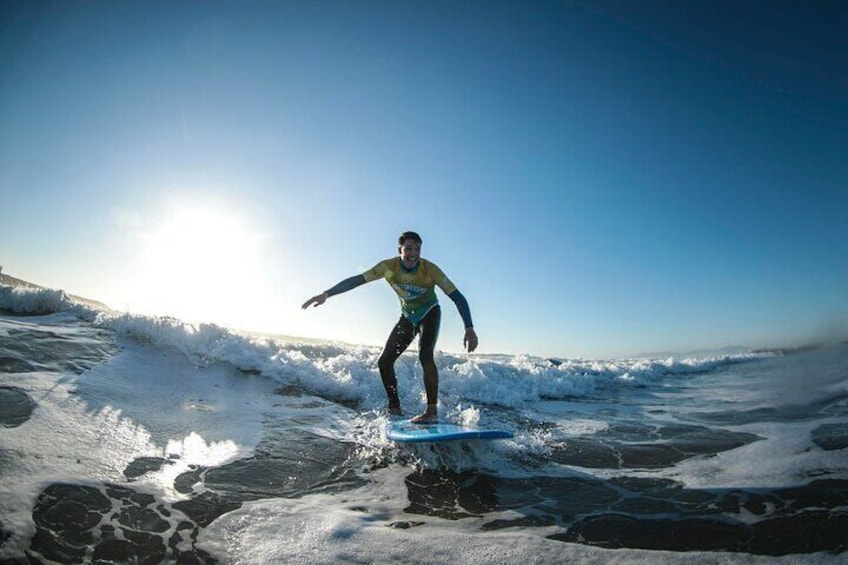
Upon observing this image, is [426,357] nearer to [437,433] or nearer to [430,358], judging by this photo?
[430,358]

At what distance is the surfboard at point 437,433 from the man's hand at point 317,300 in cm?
211

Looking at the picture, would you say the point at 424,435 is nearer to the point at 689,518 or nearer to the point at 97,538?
the point at 689,518

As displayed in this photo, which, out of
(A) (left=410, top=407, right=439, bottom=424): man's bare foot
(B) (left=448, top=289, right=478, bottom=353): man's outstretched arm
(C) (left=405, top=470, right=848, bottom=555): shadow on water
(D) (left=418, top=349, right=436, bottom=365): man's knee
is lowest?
(C) (left=405, top=470, right=848, bottom=555): shadow on water

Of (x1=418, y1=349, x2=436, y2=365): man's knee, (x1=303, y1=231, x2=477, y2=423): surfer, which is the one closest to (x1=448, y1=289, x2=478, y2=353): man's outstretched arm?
(x1=303, y1=231, x2=477, y2=423): surfer

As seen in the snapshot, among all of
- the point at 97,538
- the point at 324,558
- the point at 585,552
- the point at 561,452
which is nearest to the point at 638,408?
the point at 561,452

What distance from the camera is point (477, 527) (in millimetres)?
3156

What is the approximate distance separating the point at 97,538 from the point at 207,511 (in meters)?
0.68

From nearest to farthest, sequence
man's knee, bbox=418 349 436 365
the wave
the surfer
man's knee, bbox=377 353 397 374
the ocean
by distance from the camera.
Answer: the ocean
man's knee, bbox=418 349 436 365
the surfer
man's knee, bbox=377 353 397 374
the wave

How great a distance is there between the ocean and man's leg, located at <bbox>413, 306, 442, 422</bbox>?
28.5 inches

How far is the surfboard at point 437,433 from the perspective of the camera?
14.5 feet

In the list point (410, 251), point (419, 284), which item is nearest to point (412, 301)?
point (419, 284)

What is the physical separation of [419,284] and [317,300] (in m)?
1.53

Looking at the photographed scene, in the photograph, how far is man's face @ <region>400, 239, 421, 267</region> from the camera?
6.02 meters

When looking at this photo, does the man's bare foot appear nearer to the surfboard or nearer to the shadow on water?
the surfboard
